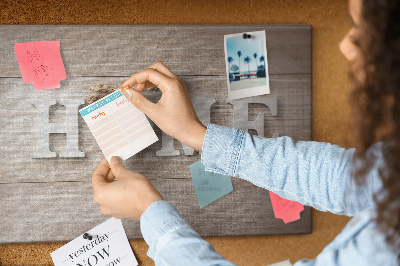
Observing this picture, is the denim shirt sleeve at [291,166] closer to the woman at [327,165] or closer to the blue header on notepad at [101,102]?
the woman at [327,165]

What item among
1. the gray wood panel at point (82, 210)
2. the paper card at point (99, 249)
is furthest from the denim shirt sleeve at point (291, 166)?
the paper card at point (99, 249)

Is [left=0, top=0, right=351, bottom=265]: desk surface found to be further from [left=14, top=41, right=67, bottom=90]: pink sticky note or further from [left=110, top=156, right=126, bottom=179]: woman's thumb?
[left=110, top=156, right=126, bottom=179]: woman's thumb

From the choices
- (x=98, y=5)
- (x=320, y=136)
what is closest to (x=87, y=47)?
(x=98, y=5)

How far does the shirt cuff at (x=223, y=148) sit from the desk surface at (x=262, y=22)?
12.6 inches

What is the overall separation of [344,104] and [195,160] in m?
0.45

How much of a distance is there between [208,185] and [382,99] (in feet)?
1.80

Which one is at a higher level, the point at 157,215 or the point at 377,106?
the point at 377,106

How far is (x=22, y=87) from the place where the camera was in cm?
84

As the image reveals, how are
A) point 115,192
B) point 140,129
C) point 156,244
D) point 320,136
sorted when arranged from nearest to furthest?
point 156,244 → point 115,192 → point 140,129 → point 320,136

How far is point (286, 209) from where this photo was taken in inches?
36.0

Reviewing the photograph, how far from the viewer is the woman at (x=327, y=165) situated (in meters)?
0.40

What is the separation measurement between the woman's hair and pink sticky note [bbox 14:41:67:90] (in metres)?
0.69

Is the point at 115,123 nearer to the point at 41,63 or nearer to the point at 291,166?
the point at 41,63

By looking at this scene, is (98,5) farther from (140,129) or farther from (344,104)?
(344,104)
